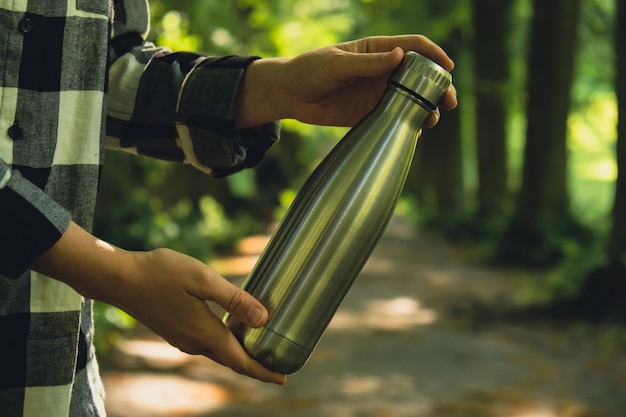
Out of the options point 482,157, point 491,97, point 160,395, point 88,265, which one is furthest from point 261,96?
point 482,157

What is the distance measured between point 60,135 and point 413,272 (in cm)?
1092

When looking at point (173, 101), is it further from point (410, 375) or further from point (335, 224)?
point (410, 375)

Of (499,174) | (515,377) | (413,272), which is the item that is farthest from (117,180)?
(499,174)

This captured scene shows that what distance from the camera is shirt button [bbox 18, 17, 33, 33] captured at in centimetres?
144

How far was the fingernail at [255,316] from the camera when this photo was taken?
56.8 inches

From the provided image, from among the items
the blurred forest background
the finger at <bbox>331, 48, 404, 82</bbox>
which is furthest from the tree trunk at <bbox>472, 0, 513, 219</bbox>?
the finger at <bbox>331, 48, 404, 82</bbox>

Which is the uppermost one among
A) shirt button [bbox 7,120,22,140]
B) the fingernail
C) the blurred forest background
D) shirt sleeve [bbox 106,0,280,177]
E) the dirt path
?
the blurred forest background

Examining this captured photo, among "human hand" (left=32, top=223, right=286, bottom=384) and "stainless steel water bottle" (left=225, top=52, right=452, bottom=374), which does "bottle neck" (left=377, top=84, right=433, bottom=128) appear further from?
"human hand" (left=32, top=223, right=286, bottom=384)

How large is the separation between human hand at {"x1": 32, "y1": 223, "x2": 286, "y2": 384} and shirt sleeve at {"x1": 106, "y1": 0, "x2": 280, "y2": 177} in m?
0.55

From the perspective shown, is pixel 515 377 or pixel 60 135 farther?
pixel 515 377

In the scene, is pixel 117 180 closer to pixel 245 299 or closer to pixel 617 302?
pixel 617 302

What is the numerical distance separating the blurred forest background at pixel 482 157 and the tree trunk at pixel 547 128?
0.06 feet

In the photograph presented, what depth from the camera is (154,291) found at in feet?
4.40

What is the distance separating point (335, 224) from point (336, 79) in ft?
1.14
